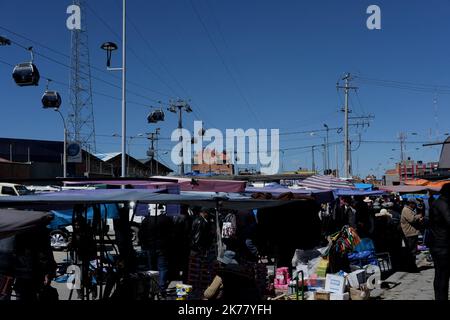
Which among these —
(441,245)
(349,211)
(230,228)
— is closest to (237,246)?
(230,228)

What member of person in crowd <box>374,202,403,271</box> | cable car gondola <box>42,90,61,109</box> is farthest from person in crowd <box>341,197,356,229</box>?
cable car gondola <box>42,90,61,109</box>

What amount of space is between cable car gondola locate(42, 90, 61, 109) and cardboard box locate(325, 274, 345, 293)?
20.2 m

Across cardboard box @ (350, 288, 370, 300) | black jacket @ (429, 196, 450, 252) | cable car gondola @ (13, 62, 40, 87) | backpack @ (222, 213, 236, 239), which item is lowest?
cardboard box @ (350, 288, 370, 300)

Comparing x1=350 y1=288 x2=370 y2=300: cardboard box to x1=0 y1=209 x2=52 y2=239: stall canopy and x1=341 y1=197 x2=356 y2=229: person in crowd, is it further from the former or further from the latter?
x1=341 y1=197 x2=356 y2=229: person in crowd

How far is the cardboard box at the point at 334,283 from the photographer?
923cm

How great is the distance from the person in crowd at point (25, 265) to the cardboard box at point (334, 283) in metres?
4.94

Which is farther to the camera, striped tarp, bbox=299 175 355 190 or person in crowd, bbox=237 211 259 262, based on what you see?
striped tarp, bbox=299 175 355 190

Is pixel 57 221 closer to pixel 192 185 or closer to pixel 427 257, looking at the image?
pixel 192 185

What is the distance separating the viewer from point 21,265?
Answer: 7.35 metres

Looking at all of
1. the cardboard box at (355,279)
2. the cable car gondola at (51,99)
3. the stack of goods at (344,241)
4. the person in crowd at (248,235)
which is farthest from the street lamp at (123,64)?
the cardboard box at (355,279)

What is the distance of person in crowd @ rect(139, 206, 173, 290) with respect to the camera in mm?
11008

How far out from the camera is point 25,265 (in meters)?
7.37

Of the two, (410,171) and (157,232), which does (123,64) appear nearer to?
(157,232)

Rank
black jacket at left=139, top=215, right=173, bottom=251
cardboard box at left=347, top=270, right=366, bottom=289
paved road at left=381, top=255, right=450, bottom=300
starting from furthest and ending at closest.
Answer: black jacket at left=139, top=215, right=173, bottom=251 → paved road at left=381, top=255, right=450, bottom=300 → cardboard box at left=347, top=270, right=366, bottom=289
